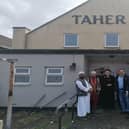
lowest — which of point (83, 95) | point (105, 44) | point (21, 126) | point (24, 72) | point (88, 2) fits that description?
point (21, 126)

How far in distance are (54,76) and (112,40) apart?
11.0m

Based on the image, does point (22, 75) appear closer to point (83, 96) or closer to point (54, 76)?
point (54, 76)

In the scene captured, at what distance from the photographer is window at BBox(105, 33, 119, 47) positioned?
86.9 feet

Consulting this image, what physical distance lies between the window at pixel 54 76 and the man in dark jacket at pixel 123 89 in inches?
120

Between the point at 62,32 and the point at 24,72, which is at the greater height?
the point at 62,32

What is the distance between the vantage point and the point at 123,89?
14375mm

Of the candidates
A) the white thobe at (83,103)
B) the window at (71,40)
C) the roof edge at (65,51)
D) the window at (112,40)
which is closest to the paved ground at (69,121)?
the white thobe at (83,103)

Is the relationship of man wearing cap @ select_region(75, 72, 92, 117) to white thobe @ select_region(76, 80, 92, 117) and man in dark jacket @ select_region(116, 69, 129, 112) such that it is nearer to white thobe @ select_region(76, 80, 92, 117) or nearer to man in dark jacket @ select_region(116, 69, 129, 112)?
white thobe @ select_region(76, 80, 92, 117)

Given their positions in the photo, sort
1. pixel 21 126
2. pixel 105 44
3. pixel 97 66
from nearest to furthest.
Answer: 1. pixel 21 126
2. pixel 97 66
3. pixel 105 44

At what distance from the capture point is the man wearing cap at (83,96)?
1430cm

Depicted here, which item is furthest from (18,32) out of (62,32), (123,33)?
(123,33)

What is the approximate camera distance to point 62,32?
26.6 m

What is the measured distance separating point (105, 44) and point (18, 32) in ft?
21.9

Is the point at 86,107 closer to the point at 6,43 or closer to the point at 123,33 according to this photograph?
the point at 123,33
